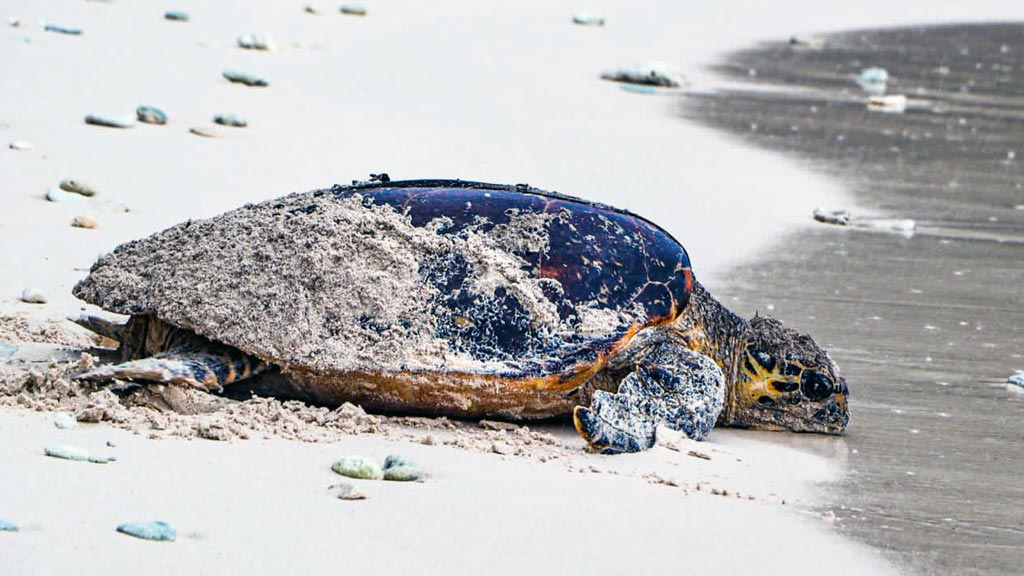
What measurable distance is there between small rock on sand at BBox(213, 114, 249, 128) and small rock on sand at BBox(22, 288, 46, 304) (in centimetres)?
340

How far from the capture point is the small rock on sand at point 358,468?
3.59 meters

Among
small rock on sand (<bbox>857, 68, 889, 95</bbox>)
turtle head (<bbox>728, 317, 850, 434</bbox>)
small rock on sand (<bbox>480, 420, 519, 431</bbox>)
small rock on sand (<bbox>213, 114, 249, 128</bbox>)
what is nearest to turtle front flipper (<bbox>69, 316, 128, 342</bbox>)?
small rock on sand (<bbox>480, 420, 519, 431</bbox>)

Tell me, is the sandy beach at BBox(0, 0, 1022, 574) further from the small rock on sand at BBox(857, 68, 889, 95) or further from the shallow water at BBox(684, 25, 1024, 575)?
the small rock on sand at BBox(857, 68, 889, 95)

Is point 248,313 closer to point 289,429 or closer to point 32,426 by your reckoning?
point 289,429

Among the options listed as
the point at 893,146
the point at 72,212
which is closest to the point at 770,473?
the point at 72,212

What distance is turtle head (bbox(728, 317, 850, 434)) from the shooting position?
15.1ft

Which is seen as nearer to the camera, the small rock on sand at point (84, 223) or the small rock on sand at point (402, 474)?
the small rock on sand at point (402, 474)

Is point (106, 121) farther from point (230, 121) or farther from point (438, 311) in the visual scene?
point (438, 311)

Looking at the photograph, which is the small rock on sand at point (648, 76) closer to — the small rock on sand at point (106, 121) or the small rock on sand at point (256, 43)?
the small rock on sand at point (256, 43)

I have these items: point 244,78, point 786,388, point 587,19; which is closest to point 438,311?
point 786,388

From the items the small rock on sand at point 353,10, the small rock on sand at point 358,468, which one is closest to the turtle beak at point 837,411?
→ the small rock on sand at point 358,468

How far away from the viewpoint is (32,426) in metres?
3.72

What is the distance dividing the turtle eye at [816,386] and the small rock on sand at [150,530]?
2.39m

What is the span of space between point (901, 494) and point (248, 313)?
2061mm
